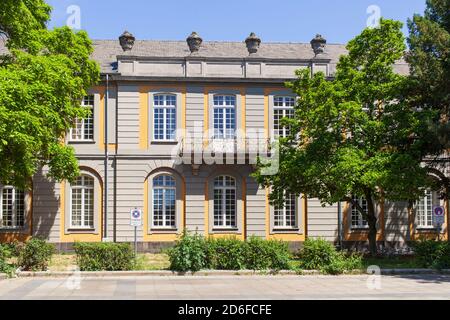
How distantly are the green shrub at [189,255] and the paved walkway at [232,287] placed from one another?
0.55 meters

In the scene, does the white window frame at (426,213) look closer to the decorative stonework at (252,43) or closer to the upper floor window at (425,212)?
the upper floor window at (425,212)

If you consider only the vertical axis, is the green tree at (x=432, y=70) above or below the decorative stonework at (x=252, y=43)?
below

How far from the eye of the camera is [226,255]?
20062 millimetres

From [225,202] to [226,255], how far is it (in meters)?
11.4

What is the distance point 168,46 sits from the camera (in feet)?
114

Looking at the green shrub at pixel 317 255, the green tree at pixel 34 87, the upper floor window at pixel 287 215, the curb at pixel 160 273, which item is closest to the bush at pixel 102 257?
the curb at pixel 160 273

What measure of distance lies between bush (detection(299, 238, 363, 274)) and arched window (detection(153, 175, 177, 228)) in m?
12.0

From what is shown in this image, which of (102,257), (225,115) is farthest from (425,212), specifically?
(102,257)

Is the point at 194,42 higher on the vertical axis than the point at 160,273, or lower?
higher

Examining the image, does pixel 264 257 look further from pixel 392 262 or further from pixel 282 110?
pixel 282 110

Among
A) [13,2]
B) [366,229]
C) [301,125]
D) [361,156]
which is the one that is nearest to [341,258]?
[361,156]

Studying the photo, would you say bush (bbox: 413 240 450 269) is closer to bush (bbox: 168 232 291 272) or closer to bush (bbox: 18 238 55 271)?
bush (bbox: 168 232 291 272)

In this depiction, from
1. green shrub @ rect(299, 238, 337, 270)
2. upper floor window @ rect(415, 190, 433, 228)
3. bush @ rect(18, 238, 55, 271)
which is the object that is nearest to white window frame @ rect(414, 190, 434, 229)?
upper floor window @ rect(415, 190, 433, 228)

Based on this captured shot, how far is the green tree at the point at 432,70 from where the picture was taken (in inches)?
901
